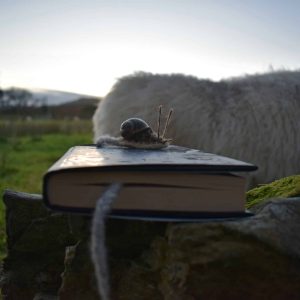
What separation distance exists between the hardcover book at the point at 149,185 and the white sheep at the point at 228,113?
1941 millimetres

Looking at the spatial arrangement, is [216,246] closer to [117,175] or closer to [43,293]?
[117,175]

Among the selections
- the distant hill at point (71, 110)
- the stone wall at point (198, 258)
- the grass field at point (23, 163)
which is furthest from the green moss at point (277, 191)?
the distant hill at point (71, 110)

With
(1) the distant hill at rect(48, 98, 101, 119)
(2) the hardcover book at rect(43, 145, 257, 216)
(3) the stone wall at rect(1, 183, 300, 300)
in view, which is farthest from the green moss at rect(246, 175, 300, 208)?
(1) the distant hill at rect(48, 98, 101, 119)

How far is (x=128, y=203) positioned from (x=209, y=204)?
0.15 meters

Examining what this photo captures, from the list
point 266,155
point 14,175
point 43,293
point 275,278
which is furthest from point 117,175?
point 14,175

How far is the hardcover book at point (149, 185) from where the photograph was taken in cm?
81

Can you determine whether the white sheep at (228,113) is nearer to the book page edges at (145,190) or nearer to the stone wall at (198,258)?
the stone wall at (198,258)

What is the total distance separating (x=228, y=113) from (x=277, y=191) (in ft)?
5.99

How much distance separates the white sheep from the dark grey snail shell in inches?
67.8

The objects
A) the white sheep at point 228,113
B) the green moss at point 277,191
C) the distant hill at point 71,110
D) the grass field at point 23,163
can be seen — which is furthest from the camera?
the distant hill at point 71,110

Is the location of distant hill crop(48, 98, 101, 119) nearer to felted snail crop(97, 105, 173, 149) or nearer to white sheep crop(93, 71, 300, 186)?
white sheep crop(93, 71, 300, 186)

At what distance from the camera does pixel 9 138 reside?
1194 cm

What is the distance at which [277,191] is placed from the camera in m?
1.16

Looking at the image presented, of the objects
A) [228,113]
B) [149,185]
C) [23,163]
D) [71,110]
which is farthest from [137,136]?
[71,110]
